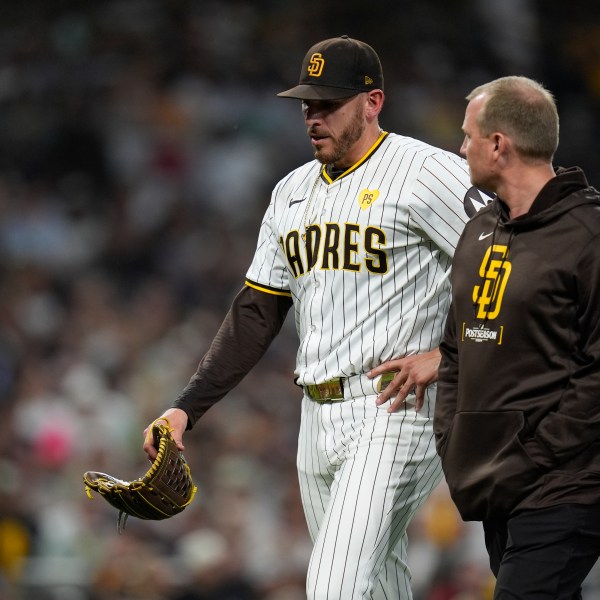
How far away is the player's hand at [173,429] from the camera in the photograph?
11.9ft

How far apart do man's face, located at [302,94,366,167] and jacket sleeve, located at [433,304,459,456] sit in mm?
770

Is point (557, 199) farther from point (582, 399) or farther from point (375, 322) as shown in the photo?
point (375, 322)

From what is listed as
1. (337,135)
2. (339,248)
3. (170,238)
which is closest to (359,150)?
(337,135)

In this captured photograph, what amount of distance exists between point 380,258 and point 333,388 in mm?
408

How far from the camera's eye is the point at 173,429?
365 centimetres

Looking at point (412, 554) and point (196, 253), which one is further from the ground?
point (196, 253)

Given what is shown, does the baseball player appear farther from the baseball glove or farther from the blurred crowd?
the blurred crowd

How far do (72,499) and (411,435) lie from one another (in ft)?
13.4

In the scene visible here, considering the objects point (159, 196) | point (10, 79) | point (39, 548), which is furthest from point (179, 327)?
point (10, 79)

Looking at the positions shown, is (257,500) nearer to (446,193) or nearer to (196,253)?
(196,253)

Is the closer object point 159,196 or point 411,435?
point 411,435

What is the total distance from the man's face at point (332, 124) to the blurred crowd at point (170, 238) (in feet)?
11.5

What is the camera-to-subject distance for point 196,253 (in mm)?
8688

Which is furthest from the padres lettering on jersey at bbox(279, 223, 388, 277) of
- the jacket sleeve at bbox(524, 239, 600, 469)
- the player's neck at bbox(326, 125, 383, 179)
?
the jacket sleeve at bbox(524, 239, 600, 469)
